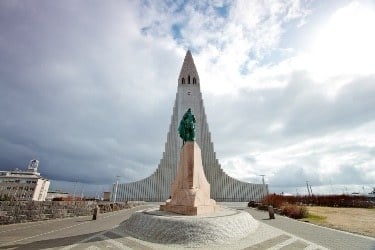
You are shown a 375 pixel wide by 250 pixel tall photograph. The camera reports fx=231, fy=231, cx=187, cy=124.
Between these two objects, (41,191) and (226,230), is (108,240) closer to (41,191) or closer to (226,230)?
(226,230)

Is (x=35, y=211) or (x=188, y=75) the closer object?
(x=35, y=211)

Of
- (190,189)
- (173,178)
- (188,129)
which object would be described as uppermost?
(173,178)

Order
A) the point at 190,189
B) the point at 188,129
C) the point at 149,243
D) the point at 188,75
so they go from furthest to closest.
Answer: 1. the point at 188,75
2. the point at 188,129
3. the point at 190,189
4. the point at 149,243

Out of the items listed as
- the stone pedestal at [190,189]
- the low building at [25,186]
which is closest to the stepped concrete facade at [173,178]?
the low building at [25,186]

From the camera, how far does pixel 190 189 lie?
11289mm

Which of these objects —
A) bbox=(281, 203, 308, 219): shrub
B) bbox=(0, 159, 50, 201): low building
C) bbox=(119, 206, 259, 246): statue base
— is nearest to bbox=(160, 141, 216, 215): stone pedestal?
bbox=(119, 206, 259, 246): statue base

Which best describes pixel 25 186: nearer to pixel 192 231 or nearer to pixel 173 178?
pixel 173 178

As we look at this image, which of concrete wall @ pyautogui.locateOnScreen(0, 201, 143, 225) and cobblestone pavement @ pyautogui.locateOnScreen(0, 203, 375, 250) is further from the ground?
concrete wall @ pyautogui.locateOnScreen(0, 201, 143, 225)

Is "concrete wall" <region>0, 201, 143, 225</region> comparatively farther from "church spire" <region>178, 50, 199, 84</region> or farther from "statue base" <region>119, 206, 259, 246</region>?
"church spire" <region>178, 50, 199, 84</region>

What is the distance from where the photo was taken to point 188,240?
796 cm

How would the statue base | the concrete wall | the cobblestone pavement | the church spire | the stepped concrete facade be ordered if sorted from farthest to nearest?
the church spire → the stepped concrete facade → the concrete wall → the statue base → the cobblestone pavement

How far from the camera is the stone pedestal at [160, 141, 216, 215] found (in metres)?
10.6

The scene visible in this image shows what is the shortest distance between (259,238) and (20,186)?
67580 millimetres

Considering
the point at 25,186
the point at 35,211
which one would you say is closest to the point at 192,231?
the point at 35,211
